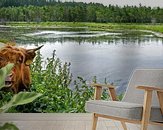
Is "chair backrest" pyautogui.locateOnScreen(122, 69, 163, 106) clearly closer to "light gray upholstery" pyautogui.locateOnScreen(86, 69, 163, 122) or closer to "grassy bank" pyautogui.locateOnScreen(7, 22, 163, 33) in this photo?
"light gray upholstery" pyautogui.locateOnScreen(86, 69, 163, 122)

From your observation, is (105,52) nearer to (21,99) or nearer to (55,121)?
(55,121)

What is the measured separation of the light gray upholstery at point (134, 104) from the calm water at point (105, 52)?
1.41 m

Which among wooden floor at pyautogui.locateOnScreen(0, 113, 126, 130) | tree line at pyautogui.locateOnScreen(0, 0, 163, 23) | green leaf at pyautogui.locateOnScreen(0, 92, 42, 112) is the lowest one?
wooden floor at pyautogui.locateOnScreen(0, 113, 126, 130)

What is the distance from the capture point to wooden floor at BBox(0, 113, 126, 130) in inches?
193

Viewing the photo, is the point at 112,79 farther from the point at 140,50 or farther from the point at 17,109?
the point at 17,109

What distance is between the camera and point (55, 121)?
5.18 metres

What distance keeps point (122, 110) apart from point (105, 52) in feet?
7.47

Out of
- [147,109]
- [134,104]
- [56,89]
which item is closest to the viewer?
[147,109]

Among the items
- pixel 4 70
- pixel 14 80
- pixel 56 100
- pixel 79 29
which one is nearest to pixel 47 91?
pixel 56 100

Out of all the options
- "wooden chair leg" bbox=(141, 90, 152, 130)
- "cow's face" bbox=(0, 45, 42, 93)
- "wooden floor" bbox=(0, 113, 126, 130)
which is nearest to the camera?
"wooden chair leg" bbox=(141, 90, 152, 130)

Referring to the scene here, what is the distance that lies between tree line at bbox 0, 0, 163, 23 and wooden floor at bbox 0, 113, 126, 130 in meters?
1.45

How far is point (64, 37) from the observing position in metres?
6.07

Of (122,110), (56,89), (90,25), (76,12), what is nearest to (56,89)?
(56,89)

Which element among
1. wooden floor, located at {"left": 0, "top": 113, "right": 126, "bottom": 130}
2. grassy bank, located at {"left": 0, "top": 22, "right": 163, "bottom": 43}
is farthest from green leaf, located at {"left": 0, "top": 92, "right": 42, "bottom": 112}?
grassy bank, located at {"left": 0, "top": 22, "right": 163, "bottom": 43}
